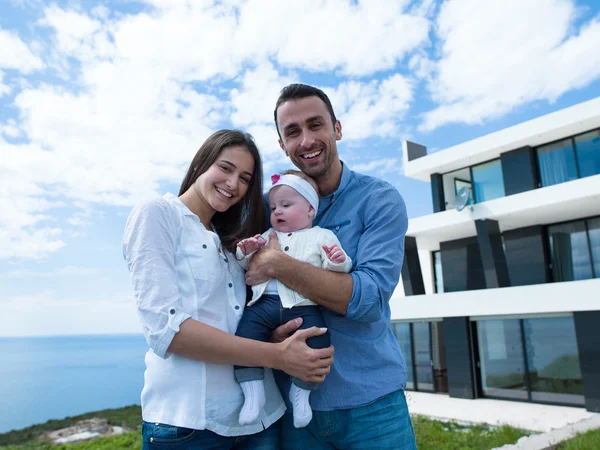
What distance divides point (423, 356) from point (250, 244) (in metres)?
15.9

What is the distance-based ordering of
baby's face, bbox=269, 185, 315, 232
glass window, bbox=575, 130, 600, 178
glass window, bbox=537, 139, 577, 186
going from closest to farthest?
baby's face, bbox=269, 185, 315, 232 < glass window, bbox=575, 130, 600, 178 < glass window, bbox=537, 139, 577, 186

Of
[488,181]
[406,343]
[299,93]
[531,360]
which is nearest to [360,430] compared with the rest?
[299,93]

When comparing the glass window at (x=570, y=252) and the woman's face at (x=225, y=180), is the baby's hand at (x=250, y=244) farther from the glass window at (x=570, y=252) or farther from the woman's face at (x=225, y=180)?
the glass window at (x=570, y=252)

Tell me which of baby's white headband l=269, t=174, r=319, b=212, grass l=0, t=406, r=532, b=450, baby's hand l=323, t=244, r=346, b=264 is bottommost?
grass l=0, t=406, r=532, b=450

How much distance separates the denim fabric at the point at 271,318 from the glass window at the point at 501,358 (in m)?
13.9

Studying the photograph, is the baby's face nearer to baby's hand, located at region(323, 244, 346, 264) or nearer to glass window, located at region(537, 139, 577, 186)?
baby's hand, located at region(323, 244, 346, 264)

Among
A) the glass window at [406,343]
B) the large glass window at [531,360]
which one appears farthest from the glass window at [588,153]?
the glass window at [406,343]

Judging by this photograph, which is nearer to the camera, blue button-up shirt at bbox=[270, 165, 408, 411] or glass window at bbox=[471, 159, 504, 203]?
blue button-up shirt at bbox=[270, 165, 408, 411]

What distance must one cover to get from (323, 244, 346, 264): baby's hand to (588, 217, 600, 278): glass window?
13.9 metres

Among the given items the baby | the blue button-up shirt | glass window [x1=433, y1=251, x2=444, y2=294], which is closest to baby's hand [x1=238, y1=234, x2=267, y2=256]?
the baby

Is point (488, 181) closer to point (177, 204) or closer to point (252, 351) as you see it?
point (177, 204)

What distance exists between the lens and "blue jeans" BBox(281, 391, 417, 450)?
2238mm

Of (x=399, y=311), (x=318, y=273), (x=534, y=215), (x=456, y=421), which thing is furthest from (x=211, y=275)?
(x=399, y=311)

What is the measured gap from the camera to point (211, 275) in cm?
221
